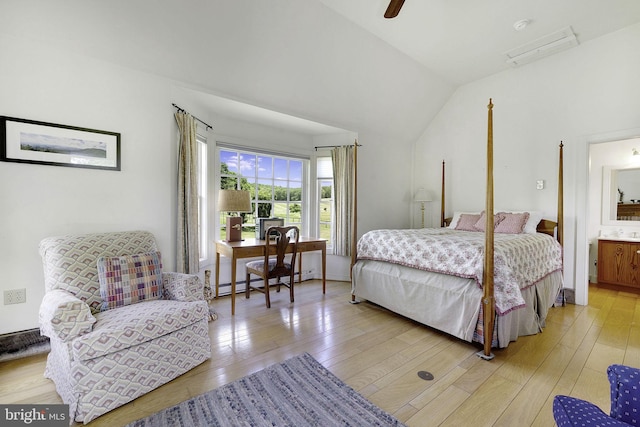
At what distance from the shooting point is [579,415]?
915mm

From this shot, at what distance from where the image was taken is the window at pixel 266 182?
3709mm

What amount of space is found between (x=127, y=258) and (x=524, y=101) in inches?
198

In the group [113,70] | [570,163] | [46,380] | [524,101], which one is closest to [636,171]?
[570,163]

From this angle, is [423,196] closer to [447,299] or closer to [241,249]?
[447,299]

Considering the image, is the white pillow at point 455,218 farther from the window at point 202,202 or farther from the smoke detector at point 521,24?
the window at point 202,202

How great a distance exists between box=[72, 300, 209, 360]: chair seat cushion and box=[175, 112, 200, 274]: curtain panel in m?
0.87

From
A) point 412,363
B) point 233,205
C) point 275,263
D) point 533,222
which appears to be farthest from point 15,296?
point 533,222

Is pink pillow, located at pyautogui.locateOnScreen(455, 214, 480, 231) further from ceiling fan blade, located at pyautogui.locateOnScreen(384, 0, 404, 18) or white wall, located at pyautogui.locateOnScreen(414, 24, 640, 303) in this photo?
ceiling fan blade, located at pyautogui.locateOnScreen(384, 0, 404, 18)

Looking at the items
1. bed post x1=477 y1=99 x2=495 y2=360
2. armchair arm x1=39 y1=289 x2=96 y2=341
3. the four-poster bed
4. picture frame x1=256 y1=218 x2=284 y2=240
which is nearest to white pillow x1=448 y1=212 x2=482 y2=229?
the four-poster bed

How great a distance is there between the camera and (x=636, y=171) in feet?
13.1

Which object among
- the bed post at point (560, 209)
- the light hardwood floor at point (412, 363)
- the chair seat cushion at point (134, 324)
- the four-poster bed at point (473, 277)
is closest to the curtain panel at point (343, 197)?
the four-poster bed at point (473, 277)

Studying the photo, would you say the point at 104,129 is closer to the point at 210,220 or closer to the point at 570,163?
the point at 210,220

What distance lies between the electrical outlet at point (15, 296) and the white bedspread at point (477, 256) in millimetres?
3052

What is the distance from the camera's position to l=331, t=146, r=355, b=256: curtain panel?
4141 millimetres
